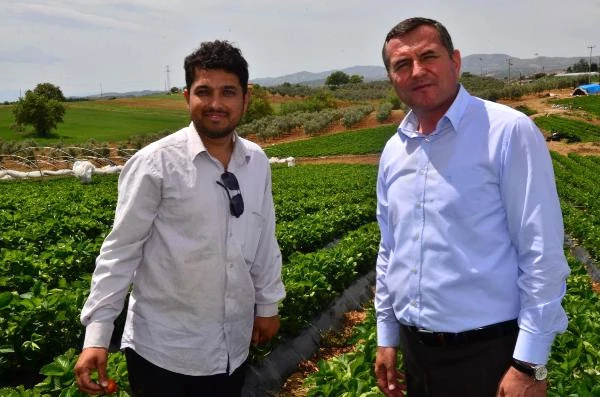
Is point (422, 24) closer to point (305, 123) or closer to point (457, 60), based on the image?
point (457, 60)

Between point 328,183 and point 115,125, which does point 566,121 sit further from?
point 115,125

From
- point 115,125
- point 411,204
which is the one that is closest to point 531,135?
point 411,204

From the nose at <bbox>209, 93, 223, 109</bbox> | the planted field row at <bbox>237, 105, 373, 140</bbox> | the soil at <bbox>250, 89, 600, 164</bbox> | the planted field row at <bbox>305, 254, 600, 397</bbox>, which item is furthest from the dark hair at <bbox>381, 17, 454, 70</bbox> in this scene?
the planted field row at <bbox>237, 105, 373, 140</bbox>

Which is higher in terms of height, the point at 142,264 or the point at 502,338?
the point at 142,264

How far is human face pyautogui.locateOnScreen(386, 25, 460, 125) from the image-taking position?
7.95 ft

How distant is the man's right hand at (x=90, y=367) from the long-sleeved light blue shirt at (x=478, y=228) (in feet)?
4.81

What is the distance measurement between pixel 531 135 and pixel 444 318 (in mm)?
905

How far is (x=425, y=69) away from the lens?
2416mm

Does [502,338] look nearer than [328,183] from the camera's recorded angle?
Yes

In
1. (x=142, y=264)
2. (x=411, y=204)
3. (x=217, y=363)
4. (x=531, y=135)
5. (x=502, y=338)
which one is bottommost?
(x=217, y=363)

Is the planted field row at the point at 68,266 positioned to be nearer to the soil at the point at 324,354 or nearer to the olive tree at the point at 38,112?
the soil at the point at 324,354

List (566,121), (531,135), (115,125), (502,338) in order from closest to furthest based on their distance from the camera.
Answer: (531,135), (502,338), (566,121), (115,125)

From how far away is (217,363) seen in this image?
262 cm

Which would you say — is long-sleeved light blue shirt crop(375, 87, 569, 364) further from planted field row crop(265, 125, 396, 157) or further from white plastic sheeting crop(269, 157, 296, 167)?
planted field row crop(265, 125, 396, 157)
